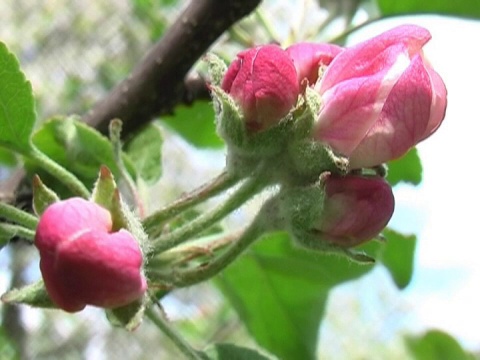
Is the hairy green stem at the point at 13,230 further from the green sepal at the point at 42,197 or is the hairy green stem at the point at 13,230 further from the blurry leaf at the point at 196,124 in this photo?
the blurry leaf at the point at 196,124

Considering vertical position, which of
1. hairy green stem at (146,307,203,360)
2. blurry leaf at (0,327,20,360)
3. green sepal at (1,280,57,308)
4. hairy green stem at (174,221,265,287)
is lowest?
blurry leaf at (0,327,20,360)

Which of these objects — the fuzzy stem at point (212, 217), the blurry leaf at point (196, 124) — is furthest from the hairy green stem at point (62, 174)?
the blurry leaf at point (196, 124)

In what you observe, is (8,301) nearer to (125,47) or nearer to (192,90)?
(192,90)

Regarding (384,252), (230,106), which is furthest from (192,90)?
(230,106)

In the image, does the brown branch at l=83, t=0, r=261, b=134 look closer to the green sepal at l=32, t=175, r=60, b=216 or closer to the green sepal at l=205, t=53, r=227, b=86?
the green sepal at l=205, t=53, r=227, b=86

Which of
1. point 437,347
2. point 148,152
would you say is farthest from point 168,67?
point 437,347

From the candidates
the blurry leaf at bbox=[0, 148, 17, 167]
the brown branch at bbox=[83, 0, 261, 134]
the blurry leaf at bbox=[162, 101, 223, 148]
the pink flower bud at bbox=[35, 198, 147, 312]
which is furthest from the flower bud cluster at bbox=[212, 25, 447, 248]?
the blurry leaf at bbox=[0, 148, 17, 167]
